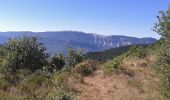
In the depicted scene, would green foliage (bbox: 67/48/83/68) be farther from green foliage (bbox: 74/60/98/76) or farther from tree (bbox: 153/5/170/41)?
tree (bbox: 153/5/170/41)

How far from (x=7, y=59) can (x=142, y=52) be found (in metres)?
12.3

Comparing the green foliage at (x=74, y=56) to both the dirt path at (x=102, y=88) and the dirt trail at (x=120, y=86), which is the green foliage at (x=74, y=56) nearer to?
the dirt trail at (x=120, y=86)

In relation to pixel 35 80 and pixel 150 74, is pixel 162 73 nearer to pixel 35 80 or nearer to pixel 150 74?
pixel 35 80

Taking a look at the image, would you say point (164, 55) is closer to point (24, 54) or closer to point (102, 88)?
point (102, 88)

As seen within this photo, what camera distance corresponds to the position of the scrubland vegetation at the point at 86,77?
543 inches

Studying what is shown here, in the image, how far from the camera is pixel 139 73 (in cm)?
2455

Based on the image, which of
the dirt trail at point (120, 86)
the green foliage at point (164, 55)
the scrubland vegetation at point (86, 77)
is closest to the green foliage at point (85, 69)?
the scrubland vegetation at point (86, 77)

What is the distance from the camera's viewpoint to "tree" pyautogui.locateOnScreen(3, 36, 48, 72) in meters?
29.6

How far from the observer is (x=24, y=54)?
1225 inches

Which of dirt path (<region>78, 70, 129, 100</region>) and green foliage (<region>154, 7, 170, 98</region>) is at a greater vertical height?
green foliage (<region>154, 7, 170, 98</region>)

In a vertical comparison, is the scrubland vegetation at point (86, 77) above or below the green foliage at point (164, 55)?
below

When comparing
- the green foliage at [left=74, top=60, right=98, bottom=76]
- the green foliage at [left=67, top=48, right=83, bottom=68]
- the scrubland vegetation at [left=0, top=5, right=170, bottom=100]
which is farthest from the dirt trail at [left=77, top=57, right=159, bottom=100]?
the green foliage at [left=67, top=48, right=83, bottom=68]

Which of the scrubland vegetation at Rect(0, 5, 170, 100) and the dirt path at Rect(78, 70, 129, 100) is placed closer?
the scrubland vegetation at Rect(0, 5, 170, 100)

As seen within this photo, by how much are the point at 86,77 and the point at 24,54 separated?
8525 millimetres
